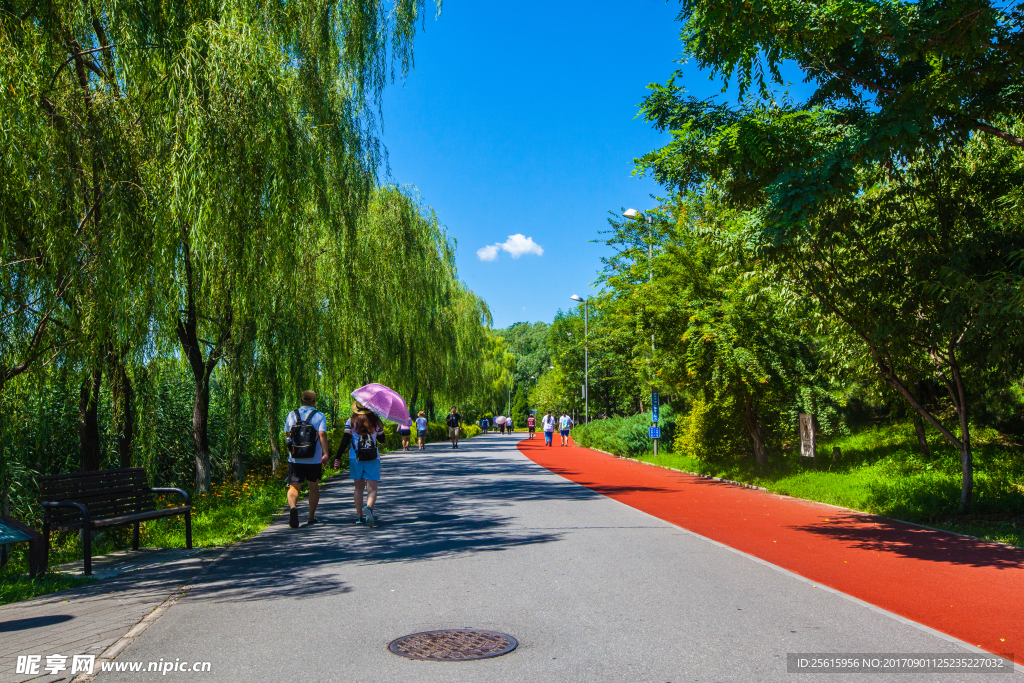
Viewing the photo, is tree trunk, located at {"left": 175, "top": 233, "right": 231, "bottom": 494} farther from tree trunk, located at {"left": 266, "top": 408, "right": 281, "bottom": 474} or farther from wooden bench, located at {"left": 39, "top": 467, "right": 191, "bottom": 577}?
wooden bench, located at {"left": 39, "top": 467, "right": 191, "bottom": 577}

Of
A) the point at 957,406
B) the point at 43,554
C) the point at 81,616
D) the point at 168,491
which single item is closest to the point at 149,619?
the point at 81,616

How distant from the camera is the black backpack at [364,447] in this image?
33.7 ft

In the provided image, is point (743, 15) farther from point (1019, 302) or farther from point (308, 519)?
point (308, 519)

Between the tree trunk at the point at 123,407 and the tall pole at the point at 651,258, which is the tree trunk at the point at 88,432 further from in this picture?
the tall pole at the point at 651,258

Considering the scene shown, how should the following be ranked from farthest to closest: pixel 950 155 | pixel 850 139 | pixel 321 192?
pixel 321 192, pixel 950 155, pixel 850 139

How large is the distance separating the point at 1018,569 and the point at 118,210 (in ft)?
31.7

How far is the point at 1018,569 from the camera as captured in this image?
7.34 metres

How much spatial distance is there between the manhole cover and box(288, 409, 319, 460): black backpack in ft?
18.1

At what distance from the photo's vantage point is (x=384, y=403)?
445 inches

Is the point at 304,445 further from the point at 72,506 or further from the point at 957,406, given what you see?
the point at 957,406

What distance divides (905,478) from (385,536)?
972cm

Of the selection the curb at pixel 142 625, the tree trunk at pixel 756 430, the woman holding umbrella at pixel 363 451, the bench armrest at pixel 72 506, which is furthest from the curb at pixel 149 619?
the tree trunk at pixel 756 430

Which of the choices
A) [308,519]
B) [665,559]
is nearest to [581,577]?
[665,559]

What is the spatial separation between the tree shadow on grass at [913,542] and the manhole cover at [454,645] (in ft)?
17.9
